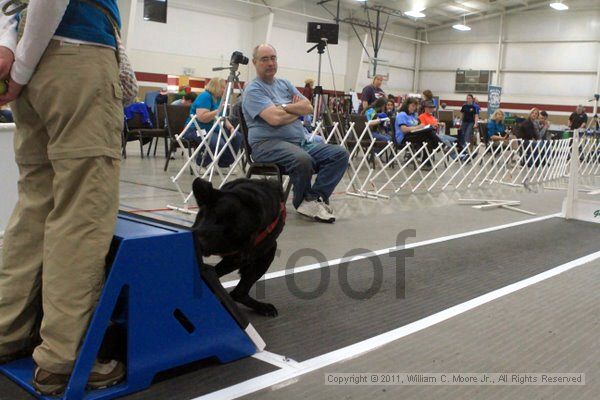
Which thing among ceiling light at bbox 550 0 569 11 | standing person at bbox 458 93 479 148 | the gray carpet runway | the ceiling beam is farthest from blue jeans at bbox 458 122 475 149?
the ceiling beam

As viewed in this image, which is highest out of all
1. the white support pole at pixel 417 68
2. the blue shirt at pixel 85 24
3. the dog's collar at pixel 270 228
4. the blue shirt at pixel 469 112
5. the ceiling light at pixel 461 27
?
the ceiling light at pixel 461 27

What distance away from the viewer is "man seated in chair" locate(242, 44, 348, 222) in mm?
3770

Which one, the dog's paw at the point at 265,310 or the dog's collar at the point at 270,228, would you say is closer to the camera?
the dog's collar at the point at 270,228

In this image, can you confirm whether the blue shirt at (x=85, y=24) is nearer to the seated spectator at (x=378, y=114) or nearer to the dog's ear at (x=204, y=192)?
the dog's ear at (x=204, y=192)

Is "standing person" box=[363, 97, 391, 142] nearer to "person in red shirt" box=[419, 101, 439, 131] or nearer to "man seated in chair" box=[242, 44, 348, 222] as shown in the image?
"person in red shirt" box=[419, 101, 439, 131]

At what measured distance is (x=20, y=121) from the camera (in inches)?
57.6

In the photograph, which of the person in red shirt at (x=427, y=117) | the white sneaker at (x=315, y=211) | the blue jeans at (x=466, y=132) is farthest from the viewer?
the blue jeans at (x=466, y=132)

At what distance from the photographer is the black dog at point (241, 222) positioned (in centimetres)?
177

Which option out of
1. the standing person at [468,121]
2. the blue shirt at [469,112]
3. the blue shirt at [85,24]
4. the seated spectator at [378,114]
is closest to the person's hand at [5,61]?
the blue shirt at [85,24]

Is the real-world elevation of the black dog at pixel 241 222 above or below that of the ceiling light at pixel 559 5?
below

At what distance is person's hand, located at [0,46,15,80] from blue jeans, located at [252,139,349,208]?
2.53 metres

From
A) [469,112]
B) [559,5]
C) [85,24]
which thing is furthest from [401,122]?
[559,5]

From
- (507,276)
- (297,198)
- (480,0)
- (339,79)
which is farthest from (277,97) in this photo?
(480,0)

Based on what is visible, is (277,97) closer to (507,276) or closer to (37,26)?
(507,276)
